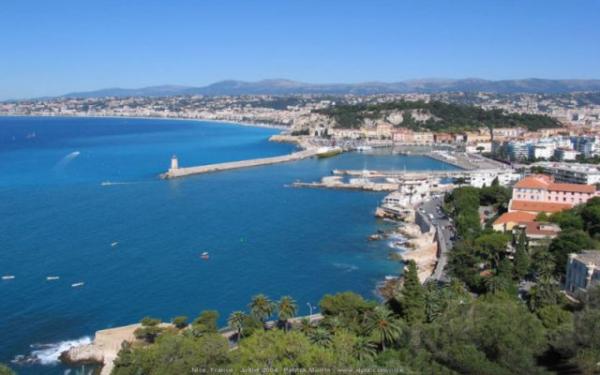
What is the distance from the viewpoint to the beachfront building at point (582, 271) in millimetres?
12859

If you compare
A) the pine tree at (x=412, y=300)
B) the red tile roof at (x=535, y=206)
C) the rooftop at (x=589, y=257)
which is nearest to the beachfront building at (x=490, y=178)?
the red tile roof at (x=535, y=206)

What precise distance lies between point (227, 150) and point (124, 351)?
43212mm

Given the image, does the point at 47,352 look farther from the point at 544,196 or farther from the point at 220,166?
the point at 220,166

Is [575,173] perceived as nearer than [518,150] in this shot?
Yes

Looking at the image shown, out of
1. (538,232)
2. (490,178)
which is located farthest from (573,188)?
Answer: (490,178)

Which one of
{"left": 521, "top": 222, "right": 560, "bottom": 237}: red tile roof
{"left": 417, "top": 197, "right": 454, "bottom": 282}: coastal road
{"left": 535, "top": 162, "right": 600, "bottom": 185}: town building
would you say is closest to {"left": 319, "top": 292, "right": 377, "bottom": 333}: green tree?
{"left": 417, "top": 197, "right": 454, "bottom": 282}: coastal road

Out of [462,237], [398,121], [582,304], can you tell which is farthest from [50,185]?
[398,121]

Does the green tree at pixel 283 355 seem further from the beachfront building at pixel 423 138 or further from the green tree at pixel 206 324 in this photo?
the beachfront building at pixel 423 138

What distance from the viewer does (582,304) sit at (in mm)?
11289

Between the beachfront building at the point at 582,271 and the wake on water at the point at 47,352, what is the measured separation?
10.3 metres

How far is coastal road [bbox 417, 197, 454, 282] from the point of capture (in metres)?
15.9

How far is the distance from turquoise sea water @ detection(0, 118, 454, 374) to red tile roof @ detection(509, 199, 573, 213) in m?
4.96

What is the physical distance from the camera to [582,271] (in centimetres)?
1330

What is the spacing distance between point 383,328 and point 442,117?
57.9 m
